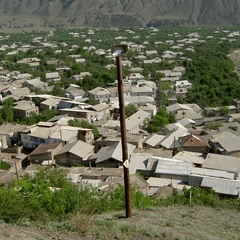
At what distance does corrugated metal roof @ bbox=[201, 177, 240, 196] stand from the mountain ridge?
262 feet

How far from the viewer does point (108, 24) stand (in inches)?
3597

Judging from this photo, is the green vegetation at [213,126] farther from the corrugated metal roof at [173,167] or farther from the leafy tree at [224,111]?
the corrugated metal roof at [173,167]

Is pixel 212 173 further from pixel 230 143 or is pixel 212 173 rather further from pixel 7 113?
pixel 7 113

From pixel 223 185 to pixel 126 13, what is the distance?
89653 millimetres

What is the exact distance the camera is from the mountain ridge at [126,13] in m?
88.4

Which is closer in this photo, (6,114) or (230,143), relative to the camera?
(230,143)

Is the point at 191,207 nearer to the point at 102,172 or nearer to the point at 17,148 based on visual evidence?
the point at 102,172

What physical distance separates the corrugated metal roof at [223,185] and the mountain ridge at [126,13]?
79.9 metres

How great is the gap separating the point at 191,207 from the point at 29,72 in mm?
27614

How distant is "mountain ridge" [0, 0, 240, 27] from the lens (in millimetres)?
88375

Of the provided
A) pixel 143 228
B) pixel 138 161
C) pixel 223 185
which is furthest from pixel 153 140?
pixel 143 228

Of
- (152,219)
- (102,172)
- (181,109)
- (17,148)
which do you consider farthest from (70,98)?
(152,219)

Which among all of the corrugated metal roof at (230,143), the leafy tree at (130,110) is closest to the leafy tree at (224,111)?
the leafy tree at (130,110)

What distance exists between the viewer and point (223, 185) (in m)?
10.7
